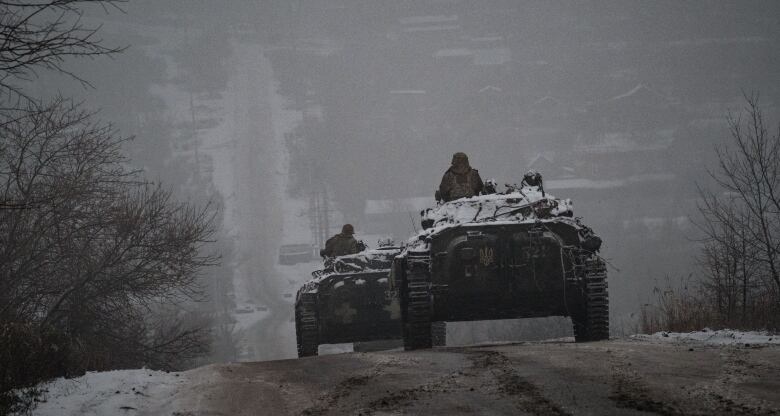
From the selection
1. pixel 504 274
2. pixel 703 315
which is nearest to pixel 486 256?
pixel 504 274

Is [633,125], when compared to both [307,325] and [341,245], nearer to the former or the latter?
[341,245]

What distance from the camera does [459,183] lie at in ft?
41.5

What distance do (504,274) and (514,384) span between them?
4.30 metres

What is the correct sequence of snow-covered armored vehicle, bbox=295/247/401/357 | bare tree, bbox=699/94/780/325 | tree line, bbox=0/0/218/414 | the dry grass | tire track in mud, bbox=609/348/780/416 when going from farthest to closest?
tree line, bbox=0/0/218/414 → snow-covered armored vehicle, bbox=295/247/401/357 → bare tree, bbox=699/94/780/325 → the dry grass → tire track in mud, bbox=609/348/780/416

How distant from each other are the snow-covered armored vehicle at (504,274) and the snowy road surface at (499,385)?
200 centimetres

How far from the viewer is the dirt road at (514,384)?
5531 mm

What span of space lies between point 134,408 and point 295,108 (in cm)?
17791

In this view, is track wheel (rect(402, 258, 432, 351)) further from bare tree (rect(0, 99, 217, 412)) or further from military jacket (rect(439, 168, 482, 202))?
bare tree (rect(0, 99, 217, 412))

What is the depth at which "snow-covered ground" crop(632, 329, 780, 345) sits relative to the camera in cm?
877

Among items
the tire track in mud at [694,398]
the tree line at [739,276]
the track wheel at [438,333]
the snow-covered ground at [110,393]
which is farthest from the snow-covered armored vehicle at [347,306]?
the tire track in mud at [694,398]

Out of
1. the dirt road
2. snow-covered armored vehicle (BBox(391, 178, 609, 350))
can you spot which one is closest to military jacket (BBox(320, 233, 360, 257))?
snow-covered armored vehicle (BBox(391, 178, 609, 350))

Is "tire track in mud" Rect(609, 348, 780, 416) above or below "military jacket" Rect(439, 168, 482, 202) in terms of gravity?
below

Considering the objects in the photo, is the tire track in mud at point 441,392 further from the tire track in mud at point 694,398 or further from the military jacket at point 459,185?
the military jacket at point 459,185

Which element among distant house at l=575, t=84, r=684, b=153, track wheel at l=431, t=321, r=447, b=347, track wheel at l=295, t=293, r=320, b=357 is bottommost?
track wheel at l=431, t=321, r=447, b=347
